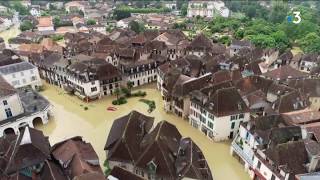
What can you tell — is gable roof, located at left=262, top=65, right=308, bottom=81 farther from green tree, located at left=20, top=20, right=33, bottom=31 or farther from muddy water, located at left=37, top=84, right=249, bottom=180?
green tree, located at left=20, top=20, right=33, bottom=31

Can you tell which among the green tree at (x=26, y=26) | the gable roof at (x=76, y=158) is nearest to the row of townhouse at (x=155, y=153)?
the gable roof at (x=76, y=158)

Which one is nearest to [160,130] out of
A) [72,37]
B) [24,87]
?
[24,87]

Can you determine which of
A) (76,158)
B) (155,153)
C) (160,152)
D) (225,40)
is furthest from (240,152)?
(225,40)

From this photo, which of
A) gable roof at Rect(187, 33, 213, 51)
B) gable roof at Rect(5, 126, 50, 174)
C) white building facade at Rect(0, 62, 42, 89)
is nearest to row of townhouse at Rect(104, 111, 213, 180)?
gable roof at Rect(5, 126, 50, 174)

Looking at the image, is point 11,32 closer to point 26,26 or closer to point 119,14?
point 26,26

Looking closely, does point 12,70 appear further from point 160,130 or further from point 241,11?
point 241,11
